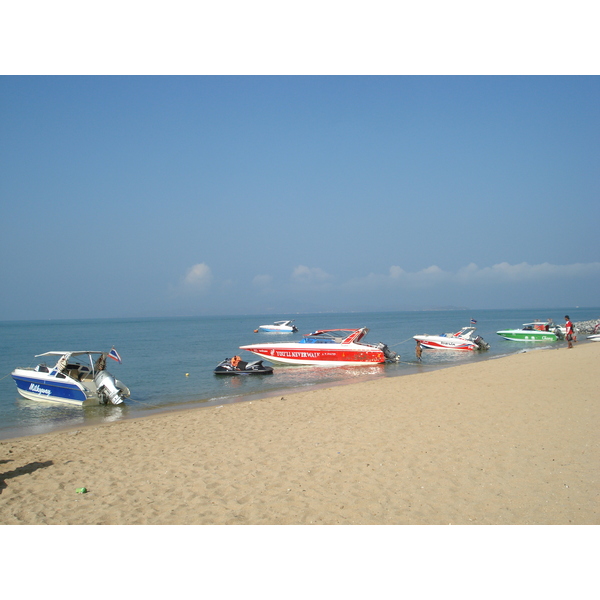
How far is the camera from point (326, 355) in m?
28.2

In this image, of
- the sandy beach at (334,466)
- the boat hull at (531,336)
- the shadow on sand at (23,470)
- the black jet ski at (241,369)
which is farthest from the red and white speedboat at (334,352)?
the boat hull at (531,336)

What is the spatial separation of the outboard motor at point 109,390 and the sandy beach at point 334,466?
4302mm

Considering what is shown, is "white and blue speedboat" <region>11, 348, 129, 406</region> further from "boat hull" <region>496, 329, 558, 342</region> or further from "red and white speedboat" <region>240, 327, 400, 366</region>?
"boat hull" <region>496, 329, 558, 342</region>

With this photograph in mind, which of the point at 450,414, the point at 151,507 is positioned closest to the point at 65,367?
the point at 151,507

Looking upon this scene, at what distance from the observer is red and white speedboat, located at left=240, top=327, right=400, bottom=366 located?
90.9 ft

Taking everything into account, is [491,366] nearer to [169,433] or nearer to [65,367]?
[169,433]

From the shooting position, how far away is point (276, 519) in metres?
5.70

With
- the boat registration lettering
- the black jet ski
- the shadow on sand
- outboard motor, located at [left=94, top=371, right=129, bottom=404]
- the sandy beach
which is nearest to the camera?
the sandy beach

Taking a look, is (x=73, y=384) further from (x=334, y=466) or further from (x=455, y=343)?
(x=455, y=343)

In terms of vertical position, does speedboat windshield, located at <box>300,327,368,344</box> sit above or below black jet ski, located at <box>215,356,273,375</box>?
above

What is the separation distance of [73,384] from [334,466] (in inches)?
542

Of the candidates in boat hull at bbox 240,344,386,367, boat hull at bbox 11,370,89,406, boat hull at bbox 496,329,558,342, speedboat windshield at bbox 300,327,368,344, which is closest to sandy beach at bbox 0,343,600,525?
boat hull at bbox 11,370,89,406

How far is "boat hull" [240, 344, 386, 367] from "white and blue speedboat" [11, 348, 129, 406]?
12852 millimetres

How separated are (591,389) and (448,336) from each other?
25575 mm
